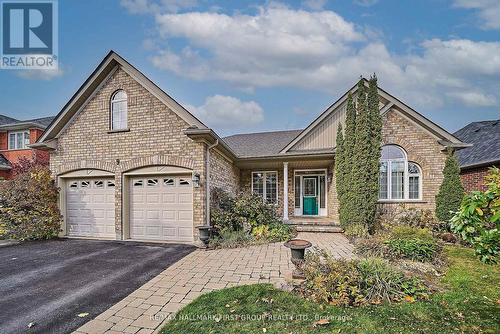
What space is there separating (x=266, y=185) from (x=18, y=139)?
1746 cm

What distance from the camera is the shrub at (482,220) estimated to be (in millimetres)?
2449

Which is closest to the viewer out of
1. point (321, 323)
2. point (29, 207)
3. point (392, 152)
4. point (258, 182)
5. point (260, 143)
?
point (321, 323)

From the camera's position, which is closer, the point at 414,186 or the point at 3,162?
A: the point at 414,186

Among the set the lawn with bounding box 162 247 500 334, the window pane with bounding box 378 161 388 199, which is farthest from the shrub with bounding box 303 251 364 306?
the window pane with bounding box 378 161 388 199

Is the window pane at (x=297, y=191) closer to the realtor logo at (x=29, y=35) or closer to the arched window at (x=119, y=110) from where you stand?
the arched window at (x=119, y=110)

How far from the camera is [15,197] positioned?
913 cm

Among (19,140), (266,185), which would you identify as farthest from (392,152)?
(19,140)

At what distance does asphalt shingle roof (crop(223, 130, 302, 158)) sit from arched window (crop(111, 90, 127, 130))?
199 inches

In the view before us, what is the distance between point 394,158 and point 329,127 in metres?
3.05

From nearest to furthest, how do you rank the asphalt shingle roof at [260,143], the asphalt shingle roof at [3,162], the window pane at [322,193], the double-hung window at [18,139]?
the asphalt shingle roof at [260,143]
the window pane at [322,193]
the asphalt shingle roof at [3,162]
the double-hung window at [18,139]

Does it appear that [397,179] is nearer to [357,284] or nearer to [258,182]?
[258,182]

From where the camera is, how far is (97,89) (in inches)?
365

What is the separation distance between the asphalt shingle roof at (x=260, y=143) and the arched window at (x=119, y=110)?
505 centimetres

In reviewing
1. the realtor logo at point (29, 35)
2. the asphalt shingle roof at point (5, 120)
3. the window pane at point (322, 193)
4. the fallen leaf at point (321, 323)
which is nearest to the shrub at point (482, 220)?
the fallen leaf at point (321, 323)
